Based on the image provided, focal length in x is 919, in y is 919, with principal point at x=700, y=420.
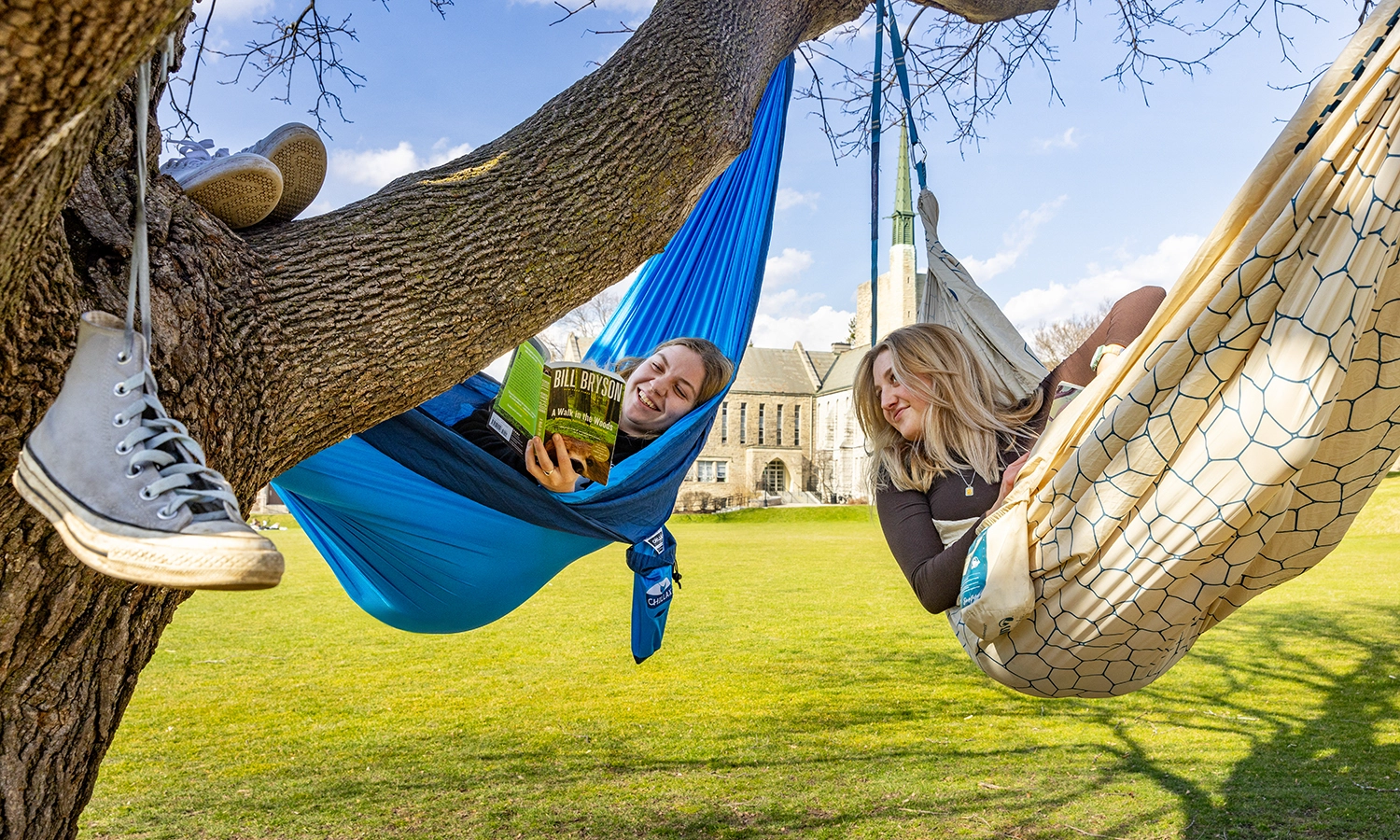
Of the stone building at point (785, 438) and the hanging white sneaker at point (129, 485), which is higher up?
the stone building at point (785, 438)

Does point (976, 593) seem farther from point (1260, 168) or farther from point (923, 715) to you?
point (923, 715)

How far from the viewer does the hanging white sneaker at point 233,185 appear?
116 cm

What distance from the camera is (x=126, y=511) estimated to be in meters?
0.76

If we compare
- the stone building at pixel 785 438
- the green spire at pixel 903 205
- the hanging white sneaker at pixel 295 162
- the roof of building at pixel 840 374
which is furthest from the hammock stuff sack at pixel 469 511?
the roof of building at pixel 840 374

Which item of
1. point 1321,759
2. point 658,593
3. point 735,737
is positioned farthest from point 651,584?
point 1321,759

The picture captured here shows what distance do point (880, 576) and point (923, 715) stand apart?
4.54 m

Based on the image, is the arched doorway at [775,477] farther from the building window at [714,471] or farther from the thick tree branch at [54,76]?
the thick tree branch at [54,76]

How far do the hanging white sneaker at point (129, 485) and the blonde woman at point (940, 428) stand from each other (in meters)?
1.21

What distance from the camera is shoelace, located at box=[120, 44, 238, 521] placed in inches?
30.5

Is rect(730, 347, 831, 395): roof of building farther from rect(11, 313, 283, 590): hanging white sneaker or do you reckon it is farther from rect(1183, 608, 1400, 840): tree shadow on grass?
rect(11, 313, 283, 590): hanging white sneaker

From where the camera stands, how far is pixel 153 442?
810mm

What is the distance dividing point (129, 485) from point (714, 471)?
103 ft

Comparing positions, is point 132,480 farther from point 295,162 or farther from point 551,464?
point 551,464

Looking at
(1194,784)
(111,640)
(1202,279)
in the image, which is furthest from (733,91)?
(1194,784)
